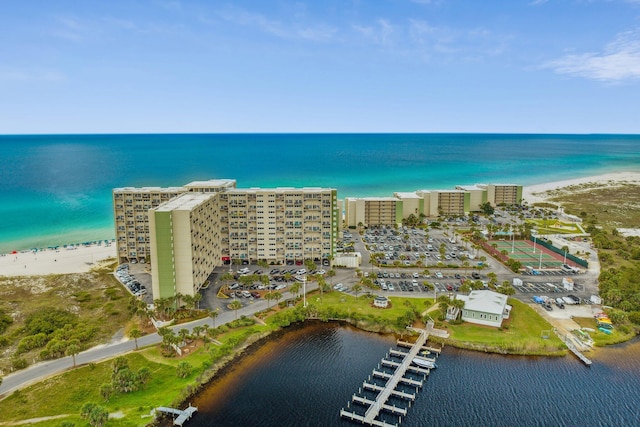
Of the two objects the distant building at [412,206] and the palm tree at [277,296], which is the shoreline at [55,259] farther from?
the distant building at [412,206]

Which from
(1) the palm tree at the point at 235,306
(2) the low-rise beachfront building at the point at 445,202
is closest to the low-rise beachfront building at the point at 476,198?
(2) the low-rise beachfront building at the point at 445,202

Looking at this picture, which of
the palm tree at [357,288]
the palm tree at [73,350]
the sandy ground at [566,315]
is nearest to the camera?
the palm tree at [73,350]

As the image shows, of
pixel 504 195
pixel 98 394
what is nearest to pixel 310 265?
pixel 98 394

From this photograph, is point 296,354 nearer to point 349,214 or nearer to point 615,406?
point 615,406

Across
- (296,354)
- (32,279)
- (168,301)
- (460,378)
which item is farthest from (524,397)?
(32,279)

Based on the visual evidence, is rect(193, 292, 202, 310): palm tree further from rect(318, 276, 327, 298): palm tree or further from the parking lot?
rect(318, 276, 327, 298): palm tree
